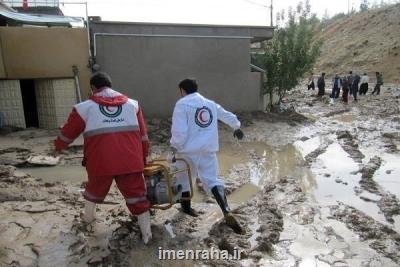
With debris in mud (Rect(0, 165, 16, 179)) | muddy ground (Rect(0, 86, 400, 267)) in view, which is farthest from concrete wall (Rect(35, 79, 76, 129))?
debris in mud (Rect(0, 165, 16, 179))

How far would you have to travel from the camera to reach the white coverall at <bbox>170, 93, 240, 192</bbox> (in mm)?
4395

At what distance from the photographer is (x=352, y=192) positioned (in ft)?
20.5

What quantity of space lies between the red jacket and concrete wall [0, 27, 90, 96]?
8076mm

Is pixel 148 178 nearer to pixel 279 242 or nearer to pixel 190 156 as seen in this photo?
pixel 190 156

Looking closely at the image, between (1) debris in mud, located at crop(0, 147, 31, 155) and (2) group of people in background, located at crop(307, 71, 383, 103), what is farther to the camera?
(2) group of people in background, located at crop(307, 71, 383, 103)

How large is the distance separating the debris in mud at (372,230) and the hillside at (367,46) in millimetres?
27111

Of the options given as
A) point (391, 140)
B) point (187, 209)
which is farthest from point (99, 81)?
point (391, 140)

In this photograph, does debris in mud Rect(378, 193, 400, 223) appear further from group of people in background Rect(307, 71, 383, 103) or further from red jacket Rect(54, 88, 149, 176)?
group of people in background Rect(307, 71, 383, 103)

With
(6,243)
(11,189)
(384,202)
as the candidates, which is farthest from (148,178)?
(384,202)

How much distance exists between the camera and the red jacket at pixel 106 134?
378 centimetres

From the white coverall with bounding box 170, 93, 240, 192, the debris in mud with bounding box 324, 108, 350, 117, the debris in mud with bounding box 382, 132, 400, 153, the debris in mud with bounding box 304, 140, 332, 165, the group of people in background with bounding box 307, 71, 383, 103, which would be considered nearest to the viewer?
the white coverall with bounding box 170, 93, 240, 192

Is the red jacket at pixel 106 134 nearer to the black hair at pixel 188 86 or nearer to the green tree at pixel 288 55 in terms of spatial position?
the black hair at pixel 188 86

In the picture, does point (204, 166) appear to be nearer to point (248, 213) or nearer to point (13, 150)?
point (248, 213)

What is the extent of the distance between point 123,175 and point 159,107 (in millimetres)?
8864
